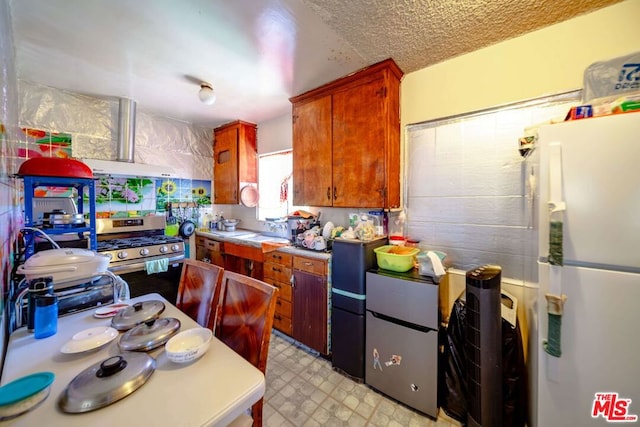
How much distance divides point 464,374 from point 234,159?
3184mm

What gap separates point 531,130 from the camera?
137 centimetres

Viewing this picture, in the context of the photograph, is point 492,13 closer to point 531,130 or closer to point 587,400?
point 531,130

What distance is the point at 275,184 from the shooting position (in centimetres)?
308

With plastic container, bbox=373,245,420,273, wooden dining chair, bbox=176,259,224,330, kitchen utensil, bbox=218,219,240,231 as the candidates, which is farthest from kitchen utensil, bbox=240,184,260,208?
plastic container, bbox=373,245,420,273

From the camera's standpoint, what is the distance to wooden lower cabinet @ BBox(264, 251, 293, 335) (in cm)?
213

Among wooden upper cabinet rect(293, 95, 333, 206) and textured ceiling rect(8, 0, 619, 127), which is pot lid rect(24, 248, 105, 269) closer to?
textured ceiling rect(8, 0, 619, 127)

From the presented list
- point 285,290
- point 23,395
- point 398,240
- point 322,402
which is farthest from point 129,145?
point 322,402

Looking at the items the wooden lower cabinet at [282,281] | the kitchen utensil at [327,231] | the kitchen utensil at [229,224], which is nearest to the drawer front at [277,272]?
the wooden lower cabinet at [282,281]

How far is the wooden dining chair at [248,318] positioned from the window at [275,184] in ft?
5.79

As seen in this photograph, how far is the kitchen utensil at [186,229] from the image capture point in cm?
305

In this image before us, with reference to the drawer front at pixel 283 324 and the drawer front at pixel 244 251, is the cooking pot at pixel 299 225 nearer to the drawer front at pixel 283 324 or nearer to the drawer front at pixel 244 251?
the drawer front at pixel 244 251

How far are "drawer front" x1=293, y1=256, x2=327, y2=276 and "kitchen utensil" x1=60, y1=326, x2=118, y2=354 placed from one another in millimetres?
1271

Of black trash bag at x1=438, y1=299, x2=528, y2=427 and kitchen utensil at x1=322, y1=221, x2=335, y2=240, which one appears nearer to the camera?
black trash bag at x1=438, y1=299, x2=528, y2=427

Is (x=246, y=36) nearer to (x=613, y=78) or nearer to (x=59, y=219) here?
(x=59, y=219)
